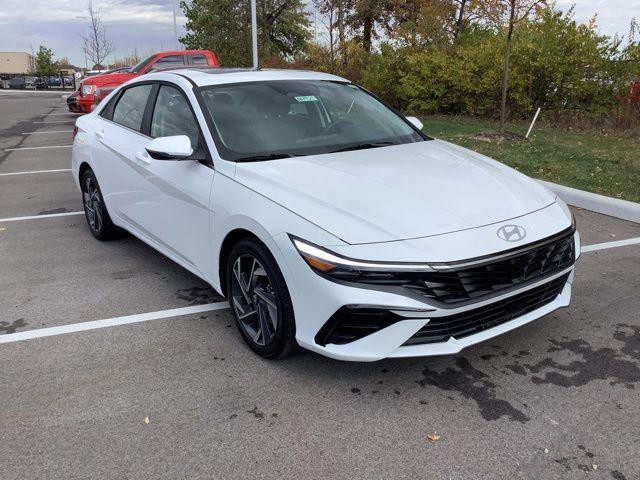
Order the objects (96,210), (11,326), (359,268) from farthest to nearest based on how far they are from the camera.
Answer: (96,210)
(11,326)
(359,268)

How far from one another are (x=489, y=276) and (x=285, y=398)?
1192 millimetres

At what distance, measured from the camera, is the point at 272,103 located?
13.2ft

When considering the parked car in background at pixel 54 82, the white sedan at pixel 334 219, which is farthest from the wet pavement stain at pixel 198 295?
the parked car in background at pixel 54 82

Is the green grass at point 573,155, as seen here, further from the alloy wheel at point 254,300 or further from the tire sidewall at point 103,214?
the tire sidewall at point 103,214

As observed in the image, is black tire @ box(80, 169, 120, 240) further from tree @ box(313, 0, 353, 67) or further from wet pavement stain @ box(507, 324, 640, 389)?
tree @ box(313, 0, 353, 67)

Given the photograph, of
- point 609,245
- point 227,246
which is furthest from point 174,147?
point 609,245

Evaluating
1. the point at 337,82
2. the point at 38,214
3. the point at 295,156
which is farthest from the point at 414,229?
the point at 38,214

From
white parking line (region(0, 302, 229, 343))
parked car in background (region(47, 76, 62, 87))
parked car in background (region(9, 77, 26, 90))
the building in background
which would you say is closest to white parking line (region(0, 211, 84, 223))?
white parking line (region(0, 302, 229, 343))

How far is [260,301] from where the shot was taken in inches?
126

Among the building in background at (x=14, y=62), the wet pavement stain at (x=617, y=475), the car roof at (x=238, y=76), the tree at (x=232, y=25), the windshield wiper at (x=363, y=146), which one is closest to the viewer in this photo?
the wet pavement stain at (x=617, y=475)

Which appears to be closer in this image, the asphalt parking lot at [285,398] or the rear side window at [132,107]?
the asphalt parking lot at [285,398]

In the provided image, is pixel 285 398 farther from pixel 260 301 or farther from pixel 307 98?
pixel 307 98

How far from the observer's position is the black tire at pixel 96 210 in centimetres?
534

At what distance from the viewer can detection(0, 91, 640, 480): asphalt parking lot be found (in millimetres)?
2479
